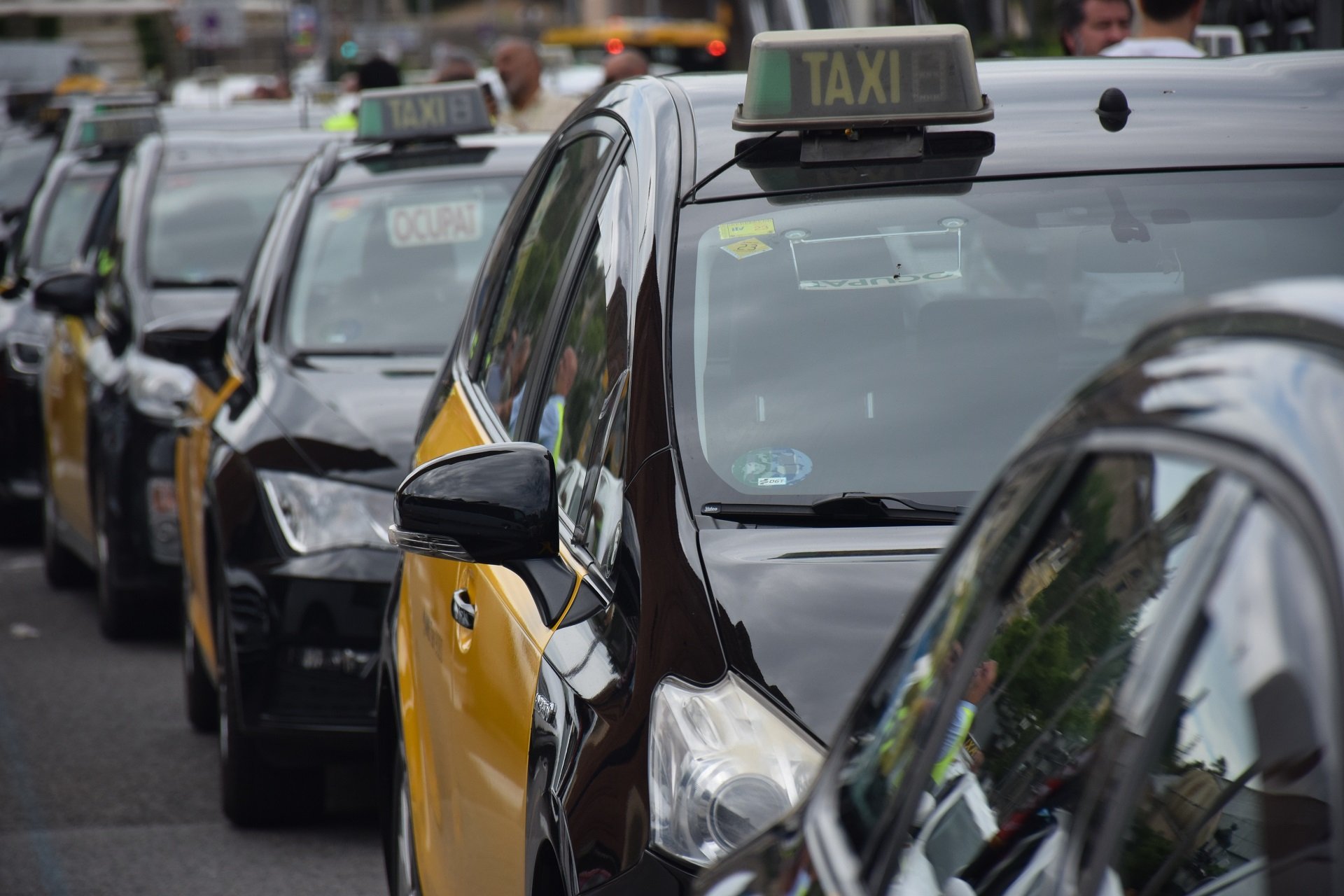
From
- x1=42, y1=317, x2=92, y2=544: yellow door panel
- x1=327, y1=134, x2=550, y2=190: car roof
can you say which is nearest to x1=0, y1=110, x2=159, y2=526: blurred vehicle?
x1=42, y1=317, x2=92, y2=544: yellow door panel

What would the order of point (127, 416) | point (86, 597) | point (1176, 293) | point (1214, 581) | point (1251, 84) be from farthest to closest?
1. point (86, 597)
2. point (127, 416)
3. point (1251, 84)
4. point (1176, 293)
5. point (1214, 581)

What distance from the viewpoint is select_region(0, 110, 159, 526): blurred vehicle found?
1098 cm

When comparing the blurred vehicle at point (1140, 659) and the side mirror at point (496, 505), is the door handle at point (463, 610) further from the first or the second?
the blurred vehicle at point (1140, 659)

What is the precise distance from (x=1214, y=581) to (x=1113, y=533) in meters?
0.23

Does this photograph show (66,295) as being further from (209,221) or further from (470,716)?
(470,716)

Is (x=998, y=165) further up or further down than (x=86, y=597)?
further up

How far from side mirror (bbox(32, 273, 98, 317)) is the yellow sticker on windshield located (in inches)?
248

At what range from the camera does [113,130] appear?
38.7 ft

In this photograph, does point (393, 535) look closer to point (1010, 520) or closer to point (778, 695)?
point (778, 695)

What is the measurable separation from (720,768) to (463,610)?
1.06 meters

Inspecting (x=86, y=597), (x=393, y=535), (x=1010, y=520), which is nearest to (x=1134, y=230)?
(x=393, y=535)

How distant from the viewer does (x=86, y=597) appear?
31.5 ft

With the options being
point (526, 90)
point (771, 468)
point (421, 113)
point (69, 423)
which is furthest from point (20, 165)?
point (771, 468)

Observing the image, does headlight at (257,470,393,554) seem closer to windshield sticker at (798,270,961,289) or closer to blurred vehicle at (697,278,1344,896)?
windshield sticker at (798,270,961,289)
